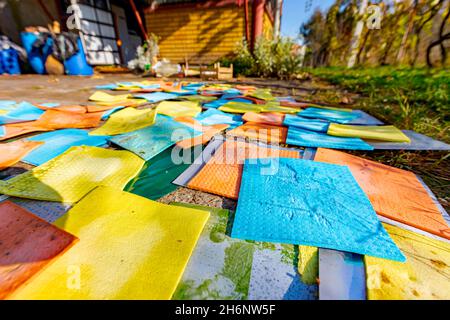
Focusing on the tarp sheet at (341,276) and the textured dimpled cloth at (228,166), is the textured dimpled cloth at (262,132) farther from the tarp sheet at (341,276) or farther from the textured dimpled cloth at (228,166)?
the tarp sheet at (341,276)

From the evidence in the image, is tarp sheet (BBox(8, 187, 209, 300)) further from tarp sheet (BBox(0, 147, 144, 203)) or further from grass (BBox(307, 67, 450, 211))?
grass (BBox(307, 67, 450, 211))

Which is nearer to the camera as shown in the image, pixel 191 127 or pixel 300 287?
pixel 300 287

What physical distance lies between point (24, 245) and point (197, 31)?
8052mm

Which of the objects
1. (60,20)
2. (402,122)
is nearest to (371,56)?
(402,122)

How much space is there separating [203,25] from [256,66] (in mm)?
2639

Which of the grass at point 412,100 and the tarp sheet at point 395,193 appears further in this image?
the grass at point 412,100

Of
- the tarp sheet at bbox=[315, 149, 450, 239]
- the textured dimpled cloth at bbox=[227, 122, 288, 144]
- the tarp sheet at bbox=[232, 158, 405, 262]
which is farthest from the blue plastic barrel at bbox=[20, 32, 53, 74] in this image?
the tarp sheet at bbox=[315, 149, 450, 239]

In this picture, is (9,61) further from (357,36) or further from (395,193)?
(357,36)

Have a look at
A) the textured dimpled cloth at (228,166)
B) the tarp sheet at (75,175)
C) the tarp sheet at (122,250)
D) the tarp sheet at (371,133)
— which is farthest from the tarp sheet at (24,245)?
the tarp sheet at (371,133)

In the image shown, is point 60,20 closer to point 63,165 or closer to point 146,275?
point 63,165

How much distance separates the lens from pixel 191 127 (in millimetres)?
1606

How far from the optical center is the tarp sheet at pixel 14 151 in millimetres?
1053

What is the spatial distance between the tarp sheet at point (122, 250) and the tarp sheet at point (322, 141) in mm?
952

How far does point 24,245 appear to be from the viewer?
0.58 m
